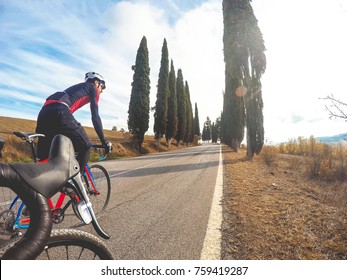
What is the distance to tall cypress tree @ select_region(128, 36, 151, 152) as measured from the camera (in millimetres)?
24703

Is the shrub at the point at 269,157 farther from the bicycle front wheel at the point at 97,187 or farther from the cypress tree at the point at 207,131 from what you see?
the cypress tree at the point at 207,131

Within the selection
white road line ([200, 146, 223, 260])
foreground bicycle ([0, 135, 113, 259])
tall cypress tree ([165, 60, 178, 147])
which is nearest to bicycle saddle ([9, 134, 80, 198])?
foreground bicycle ([0, 135, 113, 259])

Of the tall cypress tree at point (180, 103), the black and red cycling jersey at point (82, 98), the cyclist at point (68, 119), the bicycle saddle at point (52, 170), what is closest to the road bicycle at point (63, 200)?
the cyclist at point (68, 119)

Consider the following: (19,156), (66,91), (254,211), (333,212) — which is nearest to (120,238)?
(66,91)

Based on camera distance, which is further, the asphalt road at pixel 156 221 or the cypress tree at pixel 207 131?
the cypress tree at pixel 207 131

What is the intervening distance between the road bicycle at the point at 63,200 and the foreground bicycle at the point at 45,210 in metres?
0.42

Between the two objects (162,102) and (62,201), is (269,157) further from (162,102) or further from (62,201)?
(162,102)

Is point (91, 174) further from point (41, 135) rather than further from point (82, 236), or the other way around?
point (82, 236)

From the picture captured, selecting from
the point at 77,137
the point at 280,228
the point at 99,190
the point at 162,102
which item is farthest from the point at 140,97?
the point at 280,228

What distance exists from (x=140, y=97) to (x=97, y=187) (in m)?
22.1

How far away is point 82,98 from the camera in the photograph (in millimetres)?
2988

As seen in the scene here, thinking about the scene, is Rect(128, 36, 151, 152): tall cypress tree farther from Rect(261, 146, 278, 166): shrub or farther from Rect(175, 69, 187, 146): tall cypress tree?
Rect(175, 69, 187, 146): tall cypress tree

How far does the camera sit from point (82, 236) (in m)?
1.35

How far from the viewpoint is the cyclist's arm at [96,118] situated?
2.82 meters
